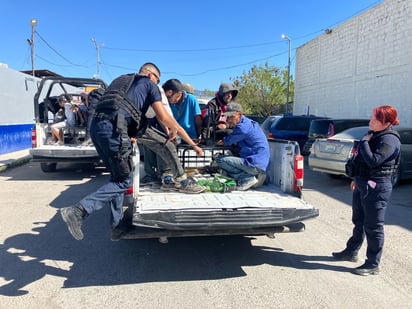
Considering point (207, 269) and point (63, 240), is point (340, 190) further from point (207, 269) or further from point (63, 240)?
point (63, 240)

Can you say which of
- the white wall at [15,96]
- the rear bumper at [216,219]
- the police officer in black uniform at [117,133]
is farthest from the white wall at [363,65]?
the white wall at [15,96]

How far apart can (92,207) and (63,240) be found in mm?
1551

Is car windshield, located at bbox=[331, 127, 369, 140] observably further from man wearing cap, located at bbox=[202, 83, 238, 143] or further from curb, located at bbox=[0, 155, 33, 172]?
curb, located at bbox=[0, 155, 33, 172]

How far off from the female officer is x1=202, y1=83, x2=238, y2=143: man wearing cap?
211cm

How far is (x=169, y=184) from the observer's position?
13.9 feet

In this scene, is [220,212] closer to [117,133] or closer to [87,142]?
[117,133]

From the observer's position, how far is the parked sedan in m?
8.02

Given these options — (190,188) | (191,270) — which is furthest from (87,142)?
(191,270)

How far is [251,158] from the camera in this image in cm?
449

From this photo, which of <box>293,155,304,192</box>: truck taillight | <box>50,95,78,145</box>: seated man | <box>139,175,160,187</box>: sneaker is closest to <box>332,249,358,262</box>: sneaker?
<box>293,155,304,192</box>: truck taillight

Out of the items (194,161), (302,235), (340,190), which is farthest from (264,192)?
(340,190)

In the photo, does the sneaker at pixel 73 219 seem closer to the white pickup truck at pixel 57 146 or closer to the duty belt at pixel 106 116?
the duty belt at pixel 106 116

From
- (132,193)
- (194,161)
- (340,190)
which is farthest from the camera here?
(340,190)

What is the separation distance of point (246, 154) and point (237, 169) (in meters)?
0.23
